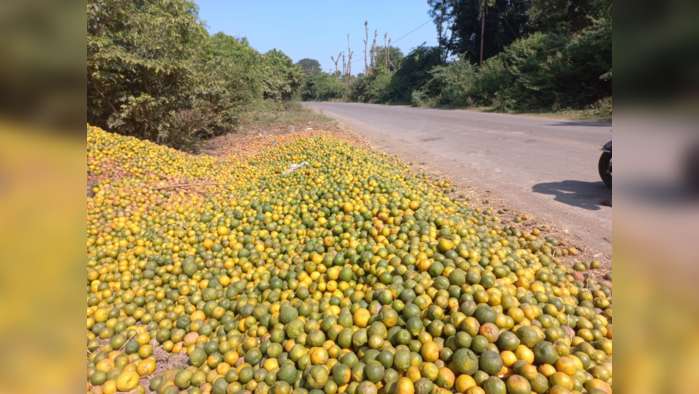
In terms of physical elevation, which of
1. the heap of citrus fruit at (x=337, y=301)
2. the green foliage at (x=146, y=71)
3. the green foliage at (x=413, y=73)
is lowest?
the heap of citrus fruit at (x=337, y=301)

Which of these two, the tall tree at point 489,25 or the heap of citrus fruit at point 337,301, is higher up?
the tall tree at point 489,25

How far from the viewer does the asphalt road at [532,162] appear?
222 inches

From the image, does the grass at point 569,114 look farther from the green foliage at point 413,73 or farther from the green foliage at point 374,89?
the green foliage at point 374,89

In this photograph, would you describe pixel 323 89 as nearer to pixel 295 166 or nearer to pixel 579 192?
pixel 295 166

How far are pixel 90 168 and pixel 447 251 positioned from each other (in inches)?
313

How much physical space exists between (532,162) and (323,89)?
218 feet

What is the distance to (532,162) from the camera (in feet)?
29.1

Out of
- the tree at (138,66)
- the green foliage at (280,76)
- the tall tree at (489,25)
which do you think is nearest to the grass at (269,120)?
the green foliage at (280,76)

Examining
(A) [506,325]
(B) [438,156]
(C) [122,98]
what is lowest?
(A) [506,325]

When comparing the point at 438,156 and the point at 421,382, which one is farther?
the point at 438,156

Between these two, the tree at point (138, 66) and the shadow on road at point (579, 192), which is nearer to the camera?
the shadow on road at point (579, 192)

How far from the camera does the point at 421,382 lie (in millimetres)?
2234
